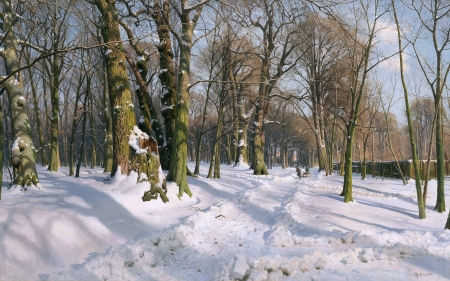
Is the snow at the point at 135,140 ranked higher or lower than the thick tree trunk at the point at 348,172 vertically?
higher

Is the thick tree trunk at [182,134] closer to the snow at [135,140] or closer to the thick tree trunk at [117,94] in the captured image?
the snow at [135,140]

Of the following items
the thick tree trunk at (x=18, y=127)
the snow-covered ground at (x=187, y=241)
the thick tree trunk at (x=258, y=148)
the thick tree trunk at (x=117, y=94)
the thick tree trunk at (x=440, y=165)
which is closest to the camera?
the snow-covered ground at (x=187, y=241)

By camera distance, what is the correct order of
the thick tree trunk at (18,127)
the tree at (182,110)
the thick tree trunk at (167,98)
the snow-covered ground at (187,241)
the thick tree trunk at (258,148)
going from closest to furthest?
1. the snow-covered ground at (187,241)
2. the thick tree trunk at (18,127)
3. the tree at (182,110)
4. the thick tree trunk at (167,98)
5. the thick tree trunk at (258,148)

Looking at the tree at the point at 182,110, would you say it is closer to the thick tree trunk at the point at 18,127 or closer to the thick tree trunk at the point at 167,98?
the thick tree trunk at the point at 167,98

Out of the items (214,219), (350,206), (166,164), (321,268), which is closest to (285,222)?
(214,219)

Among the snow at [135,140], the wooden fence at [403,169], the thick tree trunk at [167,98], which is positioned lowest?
the wooden fence at [403,169]

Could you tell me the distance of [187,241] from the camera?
6.02m

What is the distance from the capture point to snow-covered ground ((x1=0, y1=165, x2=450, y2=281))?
14.3ft

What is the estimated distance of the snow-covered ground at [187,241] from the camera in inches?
171

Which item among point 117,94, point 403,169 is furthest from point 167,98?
point 403,169

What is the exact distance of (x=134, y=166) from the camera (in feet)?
29.5

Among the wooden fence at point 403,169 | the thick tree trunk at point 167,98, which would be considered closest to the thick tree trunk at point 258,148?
the thick tree trunk at point 167,98

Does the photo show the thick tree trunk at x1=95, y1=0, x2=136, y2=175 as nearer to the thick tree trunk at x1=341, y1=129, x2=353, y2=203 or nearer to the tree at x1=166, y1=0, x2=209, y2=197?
the tree at x1=166, y1=0, x2=209, y2=197

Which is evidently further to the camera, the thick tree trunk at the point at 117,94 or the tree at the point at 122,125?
the thick tree trunk at the point at 117,94
